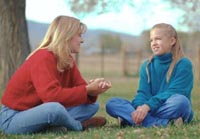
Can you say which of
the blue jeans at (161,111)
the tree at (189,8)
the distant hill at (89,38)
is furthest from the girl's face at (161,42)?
the distant hill at (89,38)

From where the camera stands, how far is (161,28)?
20.3ft

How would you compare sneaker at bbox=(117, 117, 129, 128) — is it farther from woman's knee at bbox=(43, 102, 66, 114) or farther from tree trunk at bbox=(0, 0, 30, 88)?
tree trunk at bbox=(0, 0, 30, 88)

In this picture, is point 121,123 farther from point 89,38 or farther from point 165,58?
point 89,38

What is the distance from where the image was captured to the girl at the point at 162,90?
5879 mm

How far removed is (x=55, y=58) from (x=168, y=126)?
55.0 inches

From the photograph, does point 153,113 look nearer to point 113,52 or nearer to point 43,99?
point 43,99

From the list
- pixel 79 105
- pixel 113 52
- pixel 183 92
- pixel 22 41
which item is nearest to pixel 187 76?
pixel 183 92

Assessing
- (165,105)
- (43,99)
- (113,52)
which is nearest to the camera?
(43,99)

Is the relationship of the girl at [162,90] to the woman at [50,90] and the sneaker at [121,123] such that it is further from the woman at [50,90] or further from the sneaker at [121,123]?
the woman at [50,90]

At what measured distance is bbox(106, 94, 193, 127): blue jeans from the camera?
5828 millimetres

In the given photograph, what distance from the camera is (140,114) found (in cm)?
579

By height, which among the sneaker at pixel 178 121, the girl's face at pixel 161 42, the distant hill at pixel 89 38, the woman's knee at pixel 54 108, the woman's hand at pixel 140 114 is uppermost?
the girl's face at pixel 161 42

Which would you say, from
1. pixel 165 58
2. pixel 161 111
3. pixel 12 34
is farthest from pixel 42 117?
pixel 12 34

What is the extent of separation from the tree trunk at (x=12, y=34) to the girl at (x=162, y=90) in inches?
343
